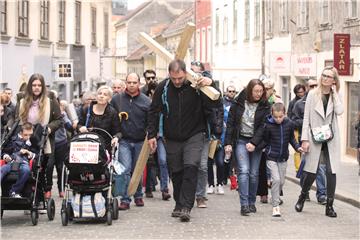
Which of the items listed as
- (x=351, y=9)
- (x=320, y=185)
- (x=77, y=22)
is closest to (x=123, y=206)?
(x=320, y=185)

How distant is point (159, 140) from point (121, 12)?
116 meters

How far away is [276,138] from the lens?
423 inches

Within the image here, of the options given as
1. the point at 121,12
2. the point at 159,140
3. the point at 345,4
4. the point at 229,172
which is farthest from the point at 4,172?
the point at 121,12

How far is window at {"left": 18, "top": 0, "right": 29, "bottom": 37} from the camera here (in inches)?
1102

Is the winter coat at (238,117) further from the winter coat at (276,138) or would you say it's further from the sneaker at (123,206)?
the sneaker at (123,206)

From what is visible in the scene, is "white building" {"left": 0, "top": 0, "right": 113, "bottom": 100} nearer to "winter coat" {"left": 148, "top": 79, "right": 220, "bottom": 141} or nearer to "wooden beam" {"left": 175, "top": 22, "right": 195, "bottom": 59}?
"wooden beam" {"left": 175, "top": 22, "right": 195, "bottom": 59}

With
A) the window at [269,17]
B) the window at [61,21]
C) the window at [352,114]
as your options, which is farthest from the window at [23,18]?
the window at [352,114]

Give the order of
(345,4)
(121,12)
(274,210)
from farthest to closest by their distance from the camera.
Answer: (121,12), (345,4), (274,210)

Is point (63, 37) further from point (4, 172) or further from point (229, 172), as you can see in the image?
point (4, 172)

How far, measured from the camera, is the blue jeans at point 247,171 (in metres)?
10.6

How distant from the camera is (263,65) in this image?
3216cm

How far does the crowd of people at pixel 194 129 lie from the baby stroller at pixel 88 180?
530mm

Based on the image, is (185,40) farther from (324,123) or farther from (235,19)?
(235,19)

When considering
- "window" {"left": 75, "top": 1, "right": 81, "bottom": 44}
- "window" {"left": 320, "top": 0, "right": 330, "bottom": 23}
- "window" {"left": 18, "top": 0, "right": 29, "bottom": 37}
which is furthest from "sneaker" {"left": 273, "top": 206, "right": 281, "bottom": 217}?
"window" {"left": 75, "top": 1, "right": 81, "bottom": 44}
